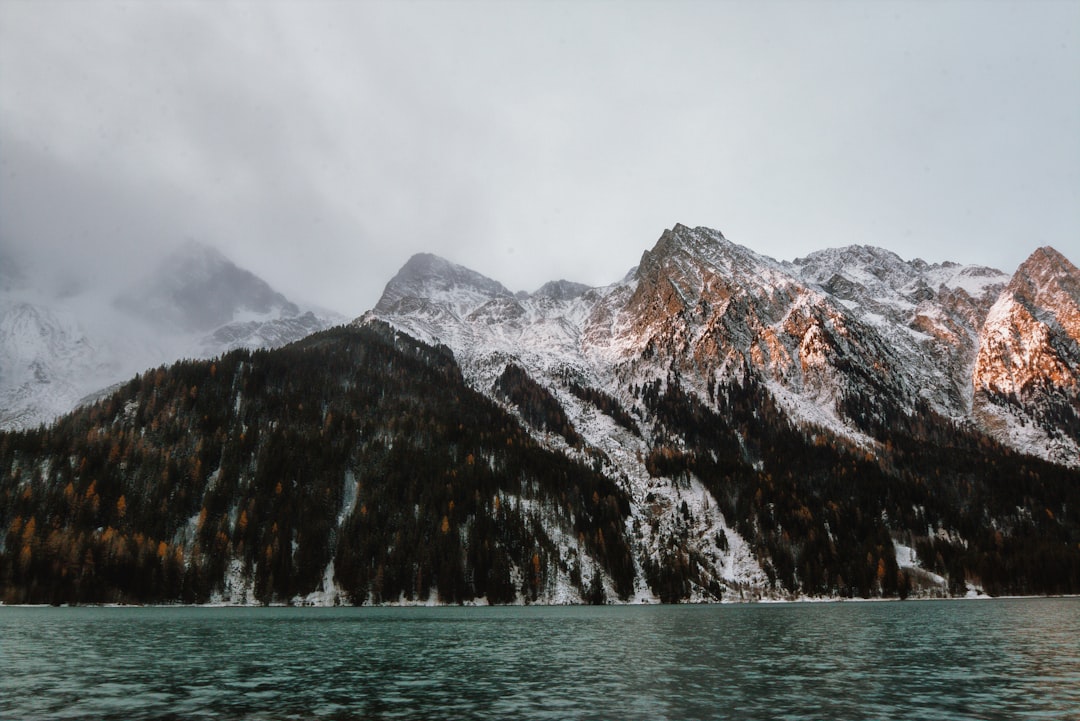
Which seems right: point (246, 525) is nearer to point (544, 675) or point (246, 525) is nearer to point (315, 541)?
point (315, 541)

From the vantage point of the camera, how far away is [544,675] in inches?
1462

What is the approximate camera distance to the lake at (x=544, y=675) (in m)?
26.1

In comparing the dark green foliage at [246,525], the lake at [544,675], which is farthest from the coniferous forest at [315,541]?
the lake at [544,675]

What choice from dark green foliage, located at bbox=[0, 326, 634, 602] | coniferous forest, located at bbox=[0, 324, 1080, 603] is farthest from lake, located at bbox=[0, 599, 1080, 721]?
coniferous forest, located at bbox=[0, 324, 1080, 603]

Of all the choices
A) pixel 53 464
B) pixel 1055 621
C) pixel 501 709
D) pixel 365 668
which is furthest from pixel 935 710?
pixel 53 464

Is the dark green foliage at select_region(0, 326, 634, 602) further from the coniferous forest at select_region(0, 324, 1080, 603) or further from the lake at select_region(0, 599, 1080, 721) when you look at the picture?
the lake at select_region(0, 599, 1080, 721)

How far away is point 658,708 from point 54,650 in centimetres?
5046

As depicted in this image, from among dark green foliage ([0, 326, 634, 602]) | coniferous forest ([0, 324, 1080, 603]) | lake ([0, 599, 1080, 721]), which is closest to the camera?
lake ([0, 599, 1080, 721])

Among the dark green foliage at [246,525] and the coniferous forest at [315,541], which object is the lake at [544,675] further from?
the coniferous forest at [315,541]

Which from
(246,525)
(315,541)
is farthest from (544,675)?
(246,525)

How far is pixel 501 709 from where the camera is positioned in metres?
26.2

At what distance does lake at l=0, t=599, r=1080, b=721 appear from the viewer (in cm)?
2614

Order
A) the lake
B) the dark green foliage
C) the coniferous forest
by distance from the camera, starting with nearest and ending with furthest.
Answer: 1. the lake
2. the dark green foliage
3. the coniferous forest

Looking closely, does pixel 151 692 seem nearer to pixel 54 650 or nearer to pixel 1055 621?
pixel 54 650
